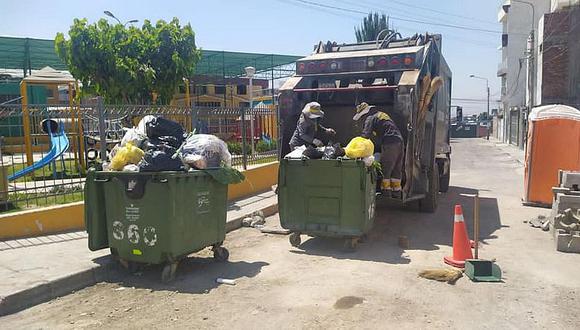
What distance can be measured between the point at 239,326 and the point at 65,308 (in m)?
1.82

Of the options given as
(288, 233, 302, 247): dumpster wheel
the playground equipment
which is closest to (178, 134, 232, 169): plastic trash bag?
(288, 233, 302, 247): dumpster wheel

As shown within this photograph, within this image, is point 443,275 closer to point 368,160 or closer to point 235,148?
point 368,160

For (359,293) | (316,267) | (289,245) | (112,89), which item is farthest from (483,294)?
(112,89)

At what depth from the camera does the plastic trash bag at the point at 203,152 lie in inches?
216

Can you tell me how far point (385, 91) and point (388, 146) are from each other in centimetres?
123

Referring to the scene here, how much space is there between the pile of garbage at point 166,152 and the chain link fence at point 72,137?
5.84 feet

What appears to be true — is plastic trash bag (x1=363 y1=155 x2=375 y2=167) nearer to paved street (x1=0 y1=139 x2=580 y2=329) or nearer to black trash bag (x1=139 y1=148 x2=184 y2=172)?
paved street (x1=0 y1=139 x2=580 y2=329)

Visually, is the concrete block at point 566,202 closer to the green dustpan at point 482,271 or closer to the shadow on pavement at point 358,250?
the green dustpan at point 482,271

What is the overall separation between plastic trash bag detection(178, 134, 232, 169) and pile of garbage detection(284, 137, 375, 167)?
1.18 metres

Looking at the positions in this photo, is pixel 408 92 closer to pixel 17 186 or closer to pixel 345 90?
pixel 345 90

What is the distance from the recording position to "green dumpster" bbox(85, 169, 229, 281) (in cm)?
509

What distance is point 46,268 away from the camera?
5.30 metres

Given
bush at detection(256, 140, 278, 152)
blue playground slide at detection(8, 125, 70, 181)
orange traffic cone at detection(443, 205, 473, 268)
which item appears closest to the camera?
→ orange traffic cone at detection(443, 205, 473, 268)

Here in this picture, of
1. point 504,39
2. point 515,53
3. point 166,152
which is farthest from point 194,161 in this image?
point 504,39
